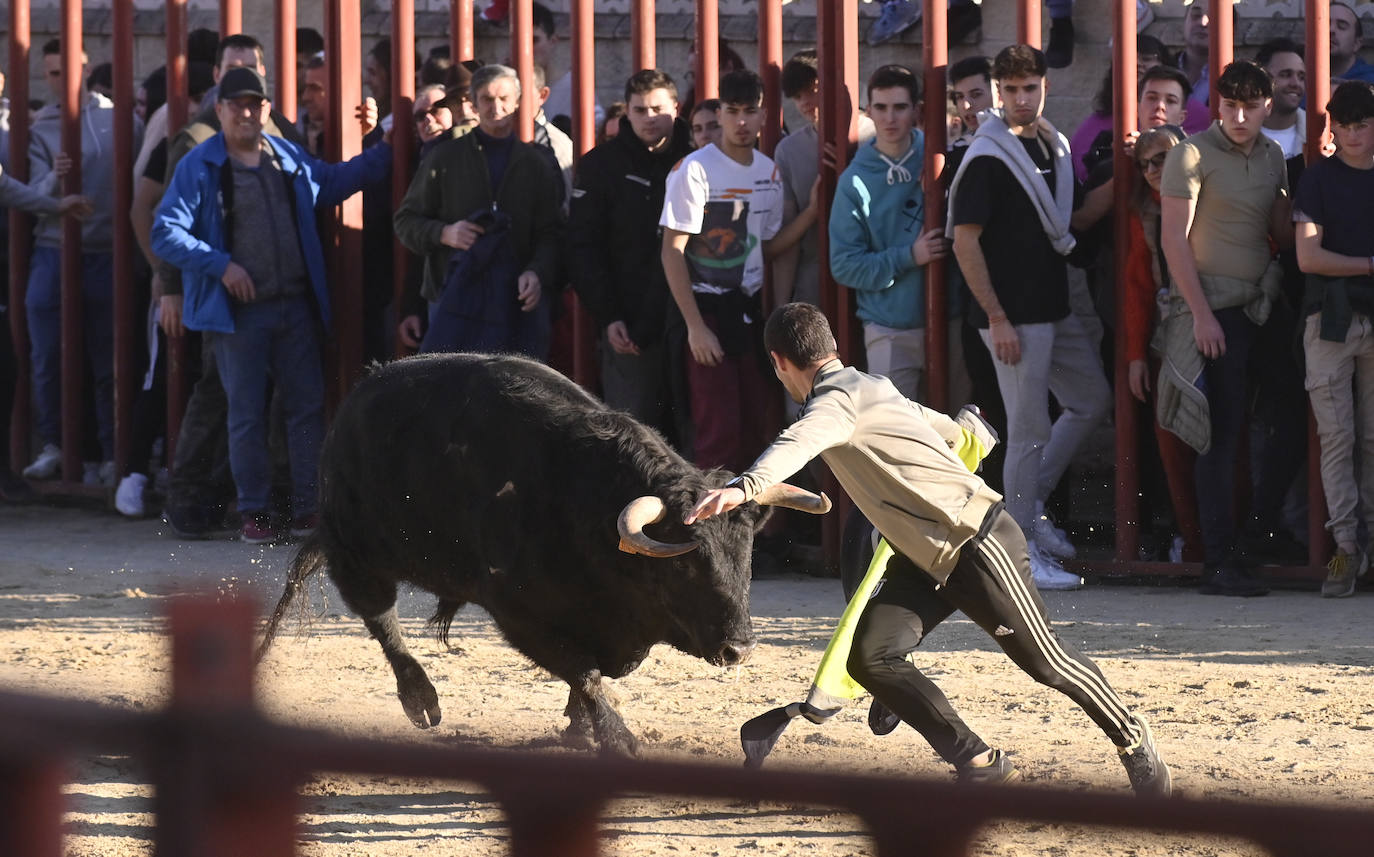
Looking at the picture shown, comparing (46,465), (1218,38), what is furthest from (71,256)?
(1218,38)

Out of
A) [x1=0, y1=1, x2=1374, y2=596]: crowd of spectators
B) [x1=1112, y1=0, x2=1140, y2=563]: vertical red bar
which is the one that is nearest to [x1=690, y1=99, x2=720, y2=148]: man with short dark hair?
[x1=0, y1=1, x2=1374, y2=596]: crowd of spectators

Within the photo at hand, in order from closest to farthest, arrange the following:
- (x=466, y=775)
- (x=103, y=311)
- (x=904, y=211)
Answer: (x=466, y=775) → (x=904, y=211) → (x=103, y=311)

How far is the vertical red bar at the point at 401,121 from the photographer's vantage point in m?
9.65

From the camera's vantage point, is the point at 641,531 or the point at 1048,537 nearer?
the point at 641,531

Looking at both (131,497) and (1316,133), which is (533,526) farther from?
(131,497)

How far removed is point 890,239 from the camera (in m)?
8.45

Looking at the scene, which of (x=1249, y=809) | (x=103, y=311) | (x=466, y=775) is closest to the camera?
(x=1249, y=809)

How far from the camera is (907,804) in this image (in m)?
1.43

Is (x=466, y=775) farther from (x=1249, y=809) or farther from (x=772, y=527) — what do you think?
(x=772, y=527)

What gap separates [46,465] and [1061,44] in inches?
249

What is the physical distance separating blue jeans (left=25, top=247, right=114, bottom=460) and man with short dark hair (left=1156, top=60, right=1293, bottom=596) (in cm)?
588

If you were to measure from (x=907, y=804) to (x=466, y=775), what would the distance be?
13.9 inches

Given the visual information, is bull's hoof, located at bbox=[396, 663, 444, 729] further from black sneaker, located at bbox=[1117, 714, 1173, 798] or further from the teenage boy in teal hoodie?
the teenage boy in teal hoodie

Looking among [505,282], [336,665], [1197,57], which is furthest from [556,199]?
[1197,57]
